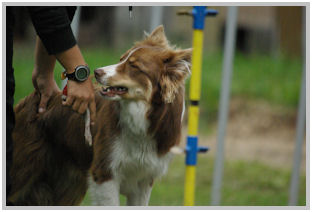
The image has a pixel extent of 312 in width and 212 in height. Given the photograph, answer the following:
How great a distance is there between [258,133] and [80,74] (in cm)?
671

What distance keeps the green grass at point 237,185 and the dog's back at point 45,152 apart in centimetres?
177

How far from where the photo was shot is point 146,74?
8.53 feet

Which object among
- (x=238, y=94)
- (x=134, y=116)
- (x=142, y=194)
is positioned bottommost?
(x=142, y=194)

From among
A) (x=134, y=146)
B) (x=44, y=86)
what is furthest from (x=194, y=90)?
(x=44, y=86)

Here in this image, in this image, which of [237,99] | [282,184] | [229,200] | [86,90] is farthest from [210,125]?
[86,90]

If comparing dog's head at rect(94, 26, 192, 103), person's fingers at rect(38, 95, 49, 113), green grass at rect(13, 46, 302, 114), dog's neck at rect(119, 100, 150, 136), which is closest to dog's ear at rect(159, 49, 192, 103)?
dog's head at rect(94, 26, 192, 103)

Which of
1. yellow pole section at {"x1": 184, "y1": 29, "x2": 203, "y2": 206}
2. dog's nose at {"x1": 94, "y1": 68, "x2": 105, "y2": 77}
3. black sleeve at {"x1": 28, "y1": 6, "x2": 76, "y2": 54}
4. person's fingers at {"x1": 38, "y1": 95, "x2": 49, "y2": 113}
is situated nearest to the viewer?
black sleeve at {"x1": 28, "y1": 6, "x2": 76, "y2": 54}

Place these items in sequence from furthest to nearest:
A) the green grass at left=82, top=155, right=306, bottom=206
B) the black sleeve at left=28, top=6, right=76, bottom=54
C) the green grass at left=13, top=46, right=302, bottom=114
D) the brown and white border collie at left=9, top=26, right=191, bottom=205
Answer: the green grass at left=13, top=46, right=302, bottom=114 → the green grass at left=82, top=155, right=306, bottom=206 → the brown and white border collie at left=9, top=26, right=191, bottom=205 → the black sleeve at left=28, top=6, right=76, bottom=54

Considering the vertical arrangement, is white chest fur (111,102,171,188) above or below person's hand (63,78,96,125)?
below

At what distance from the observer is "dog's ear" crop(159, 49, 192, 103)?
8.26ft

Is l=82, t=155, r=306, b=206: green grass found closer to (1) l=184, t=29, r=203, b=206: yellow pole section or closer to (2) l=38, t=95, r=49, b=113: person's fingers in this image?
(2) l=38, t=95, r=49, b=113: person's fingers

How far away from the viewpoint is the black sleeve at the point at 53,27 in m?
1.96

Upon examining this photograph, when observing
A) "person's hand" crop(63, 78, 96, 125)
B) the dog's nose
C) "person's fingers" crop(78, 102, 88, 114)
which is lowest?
"person's fingers" crop(78, 102, 88, 114)

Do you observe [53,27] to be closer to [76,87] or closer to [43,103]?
[76,87]
